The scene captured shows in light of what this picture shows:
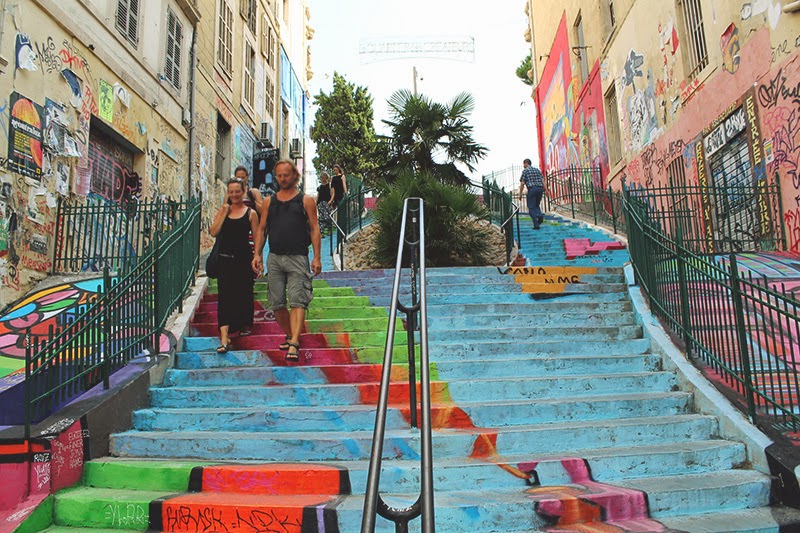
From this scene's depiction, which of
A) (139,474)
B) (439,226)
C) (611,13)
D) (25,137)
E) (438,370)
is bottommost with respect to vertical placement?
(139,474)

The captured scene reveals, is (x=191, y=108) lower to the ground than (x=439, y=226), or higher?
higher

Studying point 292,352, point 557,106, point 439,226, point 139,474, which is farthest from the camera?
point 557,106

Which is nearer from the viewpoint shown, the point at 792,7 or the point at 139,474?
the point at 139,474

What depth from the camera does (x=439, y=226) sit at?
385 inches

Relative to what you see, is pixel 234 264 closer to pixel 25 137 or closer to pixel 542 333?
pixel 542 333

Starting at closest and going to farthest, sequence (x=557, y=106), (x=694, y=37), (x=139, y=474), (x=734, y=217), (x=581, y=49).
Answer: (x=139, y=474) → (x=734, y=217) → (x=694, y=37) → (x=581, y=49) → (x=557, y=106)

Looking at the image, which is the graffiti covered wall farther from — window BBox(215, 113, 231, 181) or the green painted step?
window BBox(215, 113, 231, 181)

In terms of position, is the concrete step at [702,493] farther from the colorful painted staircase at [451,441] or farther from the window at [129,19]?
the window at [129,19]

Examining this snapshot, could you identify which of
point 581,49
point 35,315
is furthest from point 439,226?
point 581,49

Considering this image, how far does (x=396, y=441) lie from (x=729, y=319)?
8.29 ft

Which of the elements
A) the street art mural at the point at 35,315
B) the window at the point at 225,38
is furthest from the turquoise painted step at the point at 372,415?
the window at the point at 225,38

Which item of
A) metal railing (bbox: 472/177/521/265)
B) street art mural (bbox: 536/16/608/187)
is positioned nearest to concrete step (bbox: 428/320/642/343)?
metal railing (bbox: 472/177/521/265)

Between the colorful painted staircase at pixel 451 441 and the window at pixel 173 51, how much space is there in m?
8.69

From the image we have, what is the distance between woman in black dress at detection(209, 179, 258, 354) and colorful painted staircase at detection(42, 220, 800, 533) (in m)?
0.28
